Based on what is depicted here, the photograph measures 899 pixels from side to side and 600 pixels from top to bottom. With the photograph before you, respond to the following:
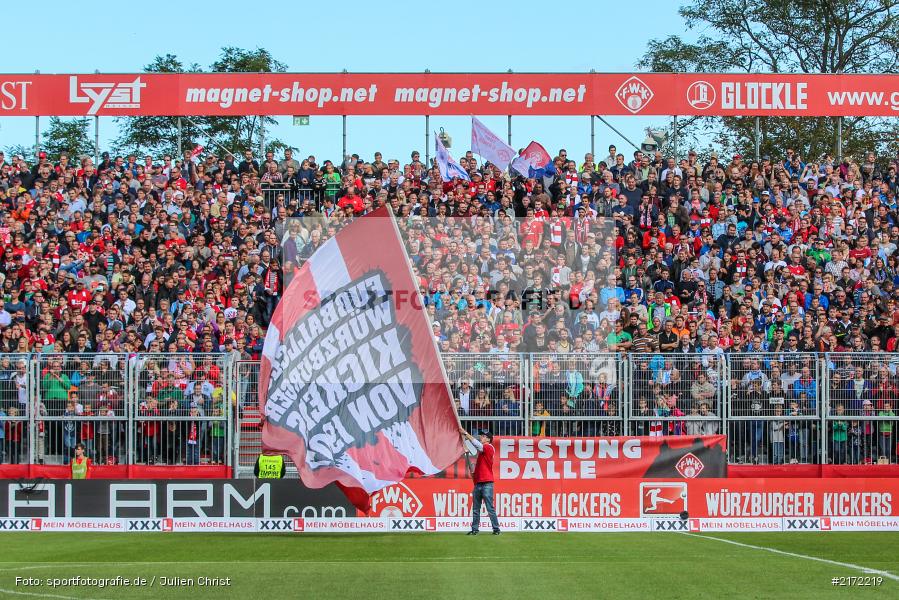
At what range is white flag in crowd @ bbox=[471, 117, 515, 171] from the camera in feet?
107

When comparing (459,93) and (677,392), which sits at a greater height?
(459,93)

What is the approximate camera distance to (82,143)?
5672 centimetres

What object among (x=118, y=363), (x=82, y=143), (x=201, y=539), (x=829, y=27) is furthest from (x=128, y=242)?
(x=829, y=27)

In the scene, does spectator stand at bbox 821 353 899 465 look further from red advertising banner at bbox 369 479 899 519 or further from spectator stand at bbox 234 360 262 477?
spectator stand at bbox 234 360 262 477

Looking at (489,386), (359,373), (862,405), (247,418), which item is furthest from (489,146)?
(359,373)

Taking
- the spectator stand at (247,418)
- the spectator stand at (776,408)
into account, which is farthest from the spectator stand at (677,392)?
the spectator stand at (247,418)

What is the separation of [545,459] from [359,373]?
5679 mm

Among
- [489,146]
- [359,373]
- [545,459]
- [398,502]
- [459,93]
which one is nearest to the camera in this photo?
[359,373]

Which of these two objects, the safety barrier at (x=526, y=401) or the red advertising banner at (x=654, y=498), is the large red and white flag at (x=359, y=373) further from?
the safety barrier at (x=526, y=401)

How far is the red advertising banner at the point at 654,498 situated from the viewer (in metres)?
22.6

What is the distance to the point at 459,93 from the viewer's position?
111ft

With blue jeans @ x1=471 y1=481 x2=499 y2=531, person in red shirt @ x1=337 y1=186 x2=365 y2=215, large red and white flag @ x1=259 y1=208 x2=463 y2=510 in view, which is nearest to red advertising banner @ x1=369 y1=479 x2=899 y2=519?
blue jeans @ x1=471 y1=481 x2=499 y2=531

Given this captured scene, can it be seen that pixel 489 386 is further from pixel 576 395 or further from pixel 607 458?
pixel 607 458

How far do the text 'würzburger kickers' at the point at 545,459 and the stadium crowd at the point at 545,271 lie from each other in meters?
0.57
